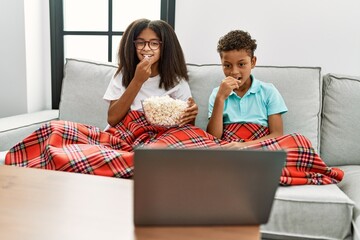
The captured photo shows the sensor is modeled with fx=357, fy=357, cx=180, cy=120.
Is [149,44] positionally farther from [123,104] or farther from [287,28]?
[287,28]

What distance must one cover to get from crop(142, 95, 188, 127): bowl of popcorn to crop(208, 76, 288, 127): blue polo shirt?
0.89 feet

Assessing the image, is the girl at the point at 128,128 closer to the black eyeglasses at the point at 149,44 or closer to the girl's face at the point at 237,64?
the black eyeglasses at the point at 149,44

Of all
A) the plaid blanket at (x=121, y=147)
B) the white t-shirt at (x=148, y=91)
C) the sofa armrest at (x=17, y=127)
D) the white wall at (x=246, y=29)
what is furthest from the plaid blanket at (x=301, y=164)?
the sofa armrest at (x=17, y=127)

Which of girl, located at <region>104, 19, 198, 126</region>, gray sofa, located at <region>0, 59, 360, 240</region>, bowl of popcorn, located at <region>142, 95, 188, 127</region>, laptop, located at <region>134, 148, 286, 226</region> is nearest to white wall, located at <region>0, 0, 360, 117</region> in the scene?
gray sofa, located at <region>0, 59, 360, 240</region>

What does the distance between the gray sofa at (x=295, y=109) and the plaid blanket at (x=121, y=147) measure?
0.07 m

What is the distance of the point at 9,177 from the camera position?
842 mm

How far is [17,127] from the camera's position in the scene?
1.58 meters

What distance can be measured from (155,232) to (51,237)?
0.16m

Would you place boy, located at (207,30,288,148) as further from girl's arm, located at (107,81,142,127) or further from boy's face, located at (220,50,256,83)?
girl's arm, located at (107,81,142,127)

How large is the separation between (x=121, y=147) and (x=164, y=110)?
225 mm

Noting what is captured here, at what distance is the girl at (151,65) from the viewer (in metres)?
1.60

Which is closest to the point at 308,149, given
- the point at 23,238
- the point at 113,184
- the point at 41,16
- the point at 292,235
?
the point at 292,235

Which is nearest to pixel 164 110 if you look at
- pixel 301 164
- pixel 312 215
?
pixel 301 164

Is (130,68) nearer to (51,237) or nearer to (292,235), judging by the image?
(292,235)
